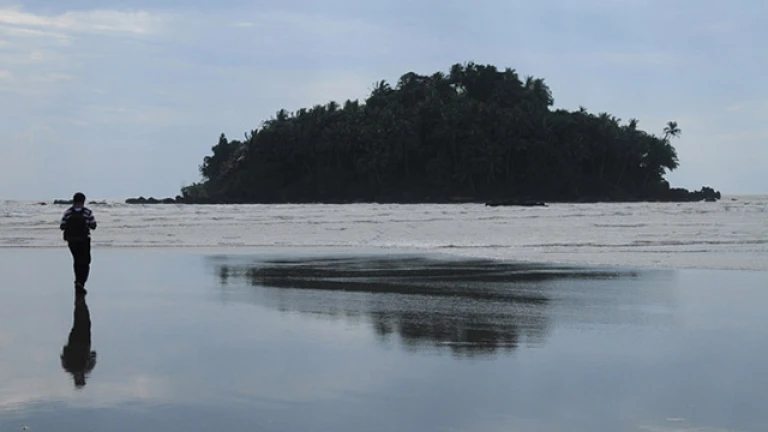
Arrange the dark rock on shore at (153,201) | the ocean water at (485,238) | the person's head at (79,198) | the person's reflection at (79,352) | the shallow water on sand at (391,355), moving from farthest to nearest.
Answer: the dark rock on shore at (153,201), the ocean water at (485,238), the person's head at (79,198), the person's reflection at (79,352), the shallow water on sand at (391,355)

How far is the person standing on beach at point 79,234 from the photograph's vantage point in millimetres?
12148

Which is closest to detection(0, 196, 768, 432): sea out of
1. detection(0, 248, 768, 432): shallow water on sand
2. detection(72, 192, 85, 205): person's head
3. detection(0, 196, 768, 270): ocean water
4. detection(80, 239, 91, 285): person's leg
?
detection(0, 248, 768, 432): shallow water on sand

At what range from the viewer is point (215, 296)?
11500 mm

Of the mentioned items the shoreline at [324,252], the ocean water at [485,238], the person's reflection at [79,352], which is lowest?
the person's reflection at [79,352]

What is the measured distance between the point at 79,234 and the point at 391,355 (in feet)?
22.9

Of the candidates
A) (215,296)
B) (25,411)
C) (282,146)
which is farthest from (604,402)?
(282,146)

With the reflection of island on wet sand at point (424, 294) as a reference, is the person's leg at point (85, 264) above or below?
above

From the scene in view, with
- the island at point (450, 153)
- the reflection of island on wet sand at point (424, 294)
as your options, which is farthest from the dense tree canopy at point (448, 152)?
the reflection of island on wet sand at point (424, 294)

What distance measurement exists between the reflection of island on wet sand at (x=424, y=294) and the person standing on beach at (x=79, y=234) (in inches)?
77.9

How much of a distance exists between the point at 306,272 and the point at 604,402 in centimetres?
1021

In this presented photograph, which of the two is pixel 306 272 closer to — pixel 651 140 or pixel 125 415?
pixel 125 415

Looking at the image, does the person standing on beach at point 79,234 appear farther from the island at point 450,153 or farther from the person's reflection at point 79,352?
the island at point 450,153

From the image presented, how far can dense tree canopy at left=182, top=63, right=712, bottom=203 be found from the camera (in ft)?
332

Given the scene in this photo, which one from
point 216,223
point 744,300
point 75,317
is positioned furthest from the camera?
point 216,223
